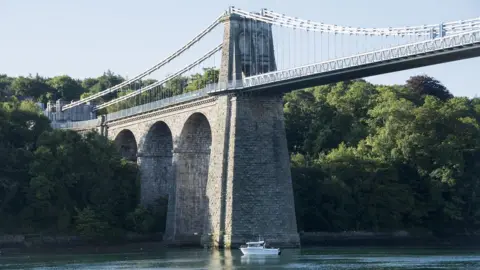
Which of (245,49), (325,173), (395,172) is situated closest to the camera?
(245,49)

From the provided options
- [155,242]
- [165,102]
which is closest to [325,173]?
[165,102]

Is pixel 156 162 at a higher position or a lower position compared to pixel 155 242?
higher

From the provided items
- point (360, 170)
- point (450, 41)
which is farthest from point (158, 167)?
point (450, 41)

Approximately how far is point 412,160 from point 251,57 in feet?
54.6

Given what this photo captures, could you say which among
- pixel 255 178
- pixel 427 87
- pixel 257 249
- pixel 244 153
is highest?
pixel 427 87

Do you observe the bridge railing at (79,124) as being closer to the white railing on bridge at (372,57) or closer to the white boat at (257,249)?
the white railing on bridge at (372,57)

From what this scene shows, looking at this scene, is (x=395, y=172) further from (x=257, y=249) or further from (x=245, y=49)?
(x=257, y=249)

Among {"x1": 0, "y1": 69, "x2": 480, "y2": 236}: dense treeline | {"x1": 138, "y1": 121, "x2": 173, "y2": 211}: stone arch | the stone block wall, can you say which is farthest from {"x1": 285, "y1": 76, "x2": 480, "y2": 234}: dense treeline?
the stone block wall

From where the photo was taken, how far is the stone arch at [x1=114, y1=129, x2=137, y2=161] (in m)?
70.2

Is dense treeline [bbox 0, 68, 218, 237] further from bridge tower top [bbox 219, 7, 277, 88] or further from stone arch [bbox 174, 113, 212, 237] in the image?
bridge tower top [bbox 219, 7, 277, 88]

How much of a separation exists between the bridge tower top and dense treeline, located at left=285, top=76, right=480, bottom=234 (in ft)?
36.8

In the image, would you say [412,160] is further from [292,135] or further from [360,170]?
[292,135]

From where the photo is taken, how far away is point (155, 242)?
201ft

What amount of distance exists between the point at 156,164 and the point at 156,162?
0.35 ft
